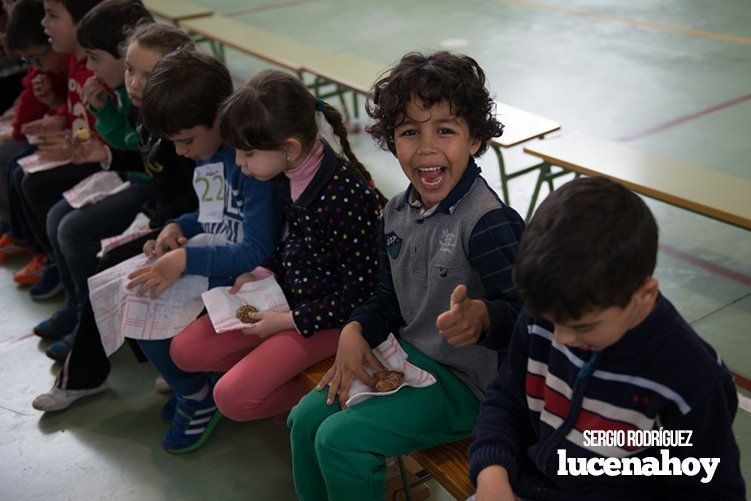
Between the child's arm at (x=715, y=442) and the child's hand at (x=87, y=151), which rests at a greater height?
the child's arm at (x=715, y=442)

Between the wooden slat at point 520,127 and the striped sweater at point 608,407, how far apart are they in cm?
201

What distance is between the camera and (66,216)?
10.3ft

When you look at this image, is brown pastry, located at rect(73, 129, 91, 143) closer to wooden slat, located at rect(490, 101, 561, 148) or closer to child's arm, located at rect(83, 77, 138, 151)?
child's arm, located at rect(83, 77, 138, 151)

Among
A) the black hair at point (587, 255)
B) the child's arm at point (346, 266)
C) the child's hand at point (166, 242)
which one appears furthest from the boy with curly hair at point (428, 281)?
the child's hand at point (166, 242)

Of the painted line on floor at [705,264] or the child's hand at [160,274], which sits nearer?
the child's hand at [160,274]

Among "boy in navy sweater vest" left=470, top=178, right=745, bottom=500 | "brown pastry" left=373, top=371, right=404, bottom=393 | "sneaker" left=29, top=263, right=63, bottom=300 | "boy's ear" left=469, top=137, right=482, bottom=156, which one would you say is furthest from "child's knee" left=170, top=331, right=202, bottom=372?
"sneaker" left=29, top=263, right=63, bottom=300

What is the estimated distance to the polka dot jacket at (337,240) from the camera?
2195 millimetres

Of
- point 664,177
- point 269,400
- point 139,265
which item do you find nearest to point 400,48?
point 664,177

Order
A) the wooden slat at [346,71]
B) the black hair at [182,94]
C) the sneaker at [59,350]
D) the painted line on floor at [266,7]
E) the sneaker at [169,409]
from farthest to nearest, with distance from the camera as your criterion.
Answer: the painted line on floor at [266,7] → the wooden slat at [346,71] → the sneaker at [59,350] → the sneaker at [169,409] → the black hair at [182,94]

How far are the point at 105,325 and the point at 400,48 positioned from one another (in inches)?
177

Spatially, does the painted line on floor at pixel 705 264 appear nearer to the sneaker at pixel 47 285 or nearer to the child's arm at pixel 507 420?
the child's arm at pixel 507 420

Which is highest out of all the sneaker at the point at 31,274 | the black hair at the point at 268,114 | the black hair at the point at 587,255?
the black hair at the point at 587,255

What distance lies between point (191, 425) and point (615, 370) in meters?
1.67

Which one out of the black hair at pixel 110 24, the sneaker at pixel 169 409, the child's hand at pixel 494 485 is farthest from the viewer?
the black hair at pixel 110 24
